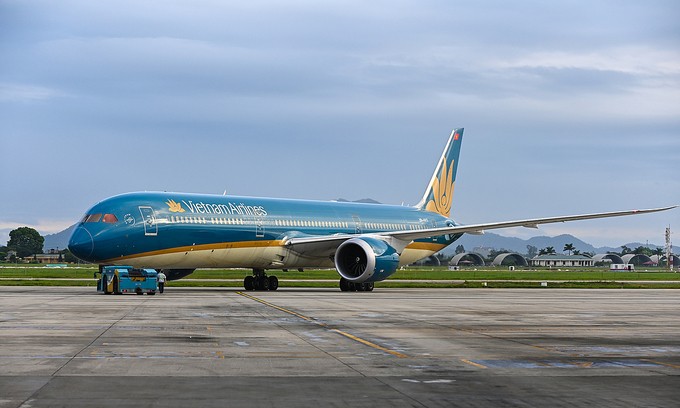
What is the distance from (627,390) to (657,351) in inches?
223

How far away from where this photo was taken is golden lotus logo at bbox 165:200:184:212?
136ft

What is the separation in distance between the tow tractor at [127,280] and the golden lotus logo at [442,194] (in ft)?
78.8

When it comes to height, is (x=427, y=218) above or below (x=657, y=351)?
above

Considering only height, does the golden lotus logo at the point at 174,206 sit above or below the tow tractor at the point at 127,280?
above

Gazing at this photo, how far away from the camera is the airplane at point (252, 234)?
3962cm

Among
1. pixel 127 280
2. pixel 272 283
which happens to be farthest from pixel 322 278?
pixel 127 280

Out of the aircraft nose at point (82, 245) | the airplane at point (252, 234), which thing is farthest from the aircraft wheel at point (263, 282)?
the aircraft nose at point (82, 245)

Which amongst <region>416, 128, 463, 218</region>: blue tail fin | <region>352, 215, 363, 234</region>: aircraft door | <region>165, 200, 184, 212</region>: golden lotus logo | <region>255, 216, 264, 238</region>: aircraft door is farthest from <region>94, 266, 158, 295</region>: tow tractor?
<region>416, 128, 463, 218</region>: blue tail fin

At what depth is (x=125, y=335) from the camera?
18.7m

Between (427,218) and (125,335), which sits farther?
(427,218)

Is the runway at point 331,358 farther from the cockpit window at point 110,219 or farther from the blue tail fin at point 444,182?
the blue tail fin at point 444,182

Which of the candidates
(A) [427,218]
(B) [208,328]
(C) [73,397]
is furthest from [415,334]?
(A) [427,218]

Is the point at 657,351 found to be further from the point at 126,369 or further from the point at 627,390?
the point at 126,369

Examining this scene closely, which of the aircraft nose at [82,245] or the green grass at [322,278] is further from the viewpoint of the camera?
the green grass at [322,278]
